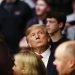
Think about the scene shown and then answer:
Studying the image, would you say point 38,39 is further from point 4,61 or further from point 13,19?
point 13,19

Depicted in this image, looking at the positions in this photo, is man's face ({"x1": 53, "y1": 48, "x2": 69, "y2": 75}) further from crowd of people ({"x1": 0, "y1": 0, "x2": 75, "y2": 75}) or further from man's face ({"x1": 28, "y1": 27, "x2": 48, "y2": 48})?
man's face ({"x1": 28, "y1": 27, "x2": 48, "y2": 48})

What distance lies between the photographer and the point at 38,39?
488cm

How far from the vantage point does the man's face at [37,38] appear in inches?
190

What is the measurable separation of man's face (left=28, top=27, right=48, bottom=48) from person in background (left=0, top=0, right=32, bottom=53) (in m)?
3.11

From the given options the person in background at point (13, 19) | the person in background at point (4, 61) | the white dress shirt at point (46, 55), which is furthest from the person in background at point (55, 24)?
the person in background at point (4, 61)

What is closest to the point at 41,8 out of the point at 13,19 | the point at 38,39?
the point at 13,19

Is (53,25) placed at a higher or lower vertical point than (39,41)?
lower

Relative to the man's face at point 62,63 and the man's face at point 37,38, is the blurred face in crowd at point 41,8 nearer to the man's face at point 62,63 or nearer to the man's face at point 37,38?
the man's face at point 37,38

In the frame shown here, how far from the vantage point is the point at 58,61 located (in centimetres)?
332

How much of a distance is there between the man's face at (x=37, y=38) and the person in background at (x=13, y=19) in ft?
10.2

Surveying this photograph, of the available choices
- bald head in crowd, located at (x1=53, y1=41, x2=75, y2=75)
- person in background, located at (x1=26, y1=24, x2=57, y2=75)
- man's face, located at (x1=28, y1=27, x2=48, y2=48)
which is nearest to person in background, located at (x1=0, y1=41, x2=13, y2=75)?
bald head in crowd, located at (x1=53, y1=41, x2=75, y2=75)

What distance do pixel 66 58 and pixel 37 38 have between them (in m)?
1.62

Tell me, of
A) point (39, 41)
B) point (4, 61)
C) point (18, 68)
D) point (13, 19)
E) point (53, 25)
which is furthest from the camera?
point (13, 19)

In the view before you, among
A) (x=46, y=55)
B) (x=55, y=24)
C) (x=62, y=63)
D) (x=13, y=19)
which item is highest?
(x=62, y=63)
